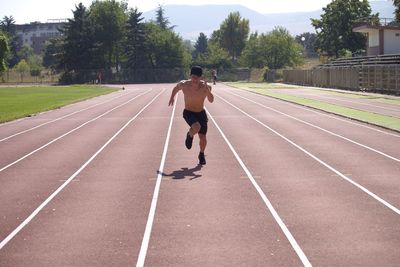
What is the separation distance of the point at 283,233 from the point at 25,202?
145 inches

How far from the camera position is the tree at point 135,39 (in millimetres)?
92125

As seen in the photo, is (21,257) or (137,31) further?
(137,31)

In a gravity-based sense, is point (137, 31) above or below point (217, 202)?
above

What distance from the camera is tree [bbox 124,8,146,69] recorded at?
9212 cm

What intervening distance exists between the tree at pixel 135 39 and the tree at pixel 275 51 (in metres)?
18.3

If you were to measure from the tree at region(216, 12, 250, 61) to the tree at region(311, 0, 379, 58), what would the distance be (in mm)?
41882

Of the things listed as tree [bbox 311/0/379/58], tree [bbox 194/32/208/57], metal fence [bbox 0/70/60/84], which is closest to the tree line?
tree [bbox 311/0/379/58]

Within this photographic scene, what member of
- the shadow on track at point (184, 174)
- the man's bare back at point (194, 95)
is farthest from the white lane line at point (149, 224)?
the man's bare back at point (194, 95)

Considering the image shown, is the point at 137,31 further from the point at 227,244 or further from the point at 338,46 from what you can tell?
the point at 227,244

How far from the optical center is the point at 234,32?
12331 cm

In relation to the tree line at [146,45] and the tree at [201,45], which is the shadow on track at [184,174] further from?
the tree at [201,45]

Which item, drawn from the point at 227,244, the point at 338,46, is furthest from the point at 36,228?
the point at 338,46

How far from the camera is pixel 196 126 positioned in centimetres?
1085

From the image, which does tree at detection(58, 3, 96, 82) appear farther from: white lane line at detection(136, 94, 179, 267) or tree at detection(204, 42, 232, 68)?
white lane line at detection(136, 94, 179, 267)
